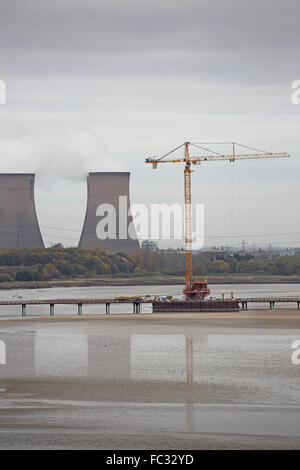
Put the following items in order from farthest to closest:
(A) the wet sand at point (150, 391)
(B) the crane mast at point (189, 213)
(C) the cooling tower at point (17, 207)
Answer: (C) the cooling tower at point (17, 207), (B) the crane mast at point (189, 213), (A) the wet sand at point (150, 391)

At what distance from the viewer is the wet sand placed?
1864 cm

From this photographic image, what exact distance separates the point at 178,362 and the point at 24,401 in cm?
1068

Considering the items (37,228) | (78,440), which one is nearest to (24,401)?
(78,440)

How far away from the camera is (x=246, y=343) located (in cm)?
4075

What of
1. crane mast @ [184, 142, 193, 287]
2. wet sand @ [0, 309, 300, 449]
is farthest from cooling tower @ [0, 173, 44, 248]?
wet sand @ [0, 309, 300, 449]

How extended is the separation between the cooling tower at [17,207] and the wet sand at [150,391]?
328ft

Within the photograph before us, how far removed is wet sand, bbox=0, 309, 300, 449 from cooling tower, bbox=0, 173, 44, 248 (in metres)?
100

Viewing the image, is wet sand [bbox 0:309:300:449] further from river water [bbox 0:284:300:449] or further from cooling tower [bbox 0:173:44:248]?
cooling tower [bbox 0:173:44:248]

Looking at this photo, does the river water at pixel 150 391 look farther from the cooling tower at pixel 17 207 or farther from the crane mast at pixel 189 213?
the cooling tower at pixel 17 207

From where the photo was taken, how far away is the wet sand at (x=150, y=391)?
18.6 meters

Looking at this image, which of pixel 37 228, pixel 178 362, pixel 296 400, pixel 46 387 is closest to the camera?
pixel 296 400

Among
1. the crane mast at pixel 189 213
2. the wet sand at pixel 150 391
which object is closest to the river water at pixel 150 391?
the wet sand at pixel 150 391

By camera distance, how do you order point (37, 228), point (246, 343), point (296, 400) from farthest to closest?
1. point (37, 228)
2. point (246, 343)
3. point (296, 400)

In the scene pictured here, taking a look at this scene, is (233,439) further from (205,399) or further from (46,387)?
(46,387)
